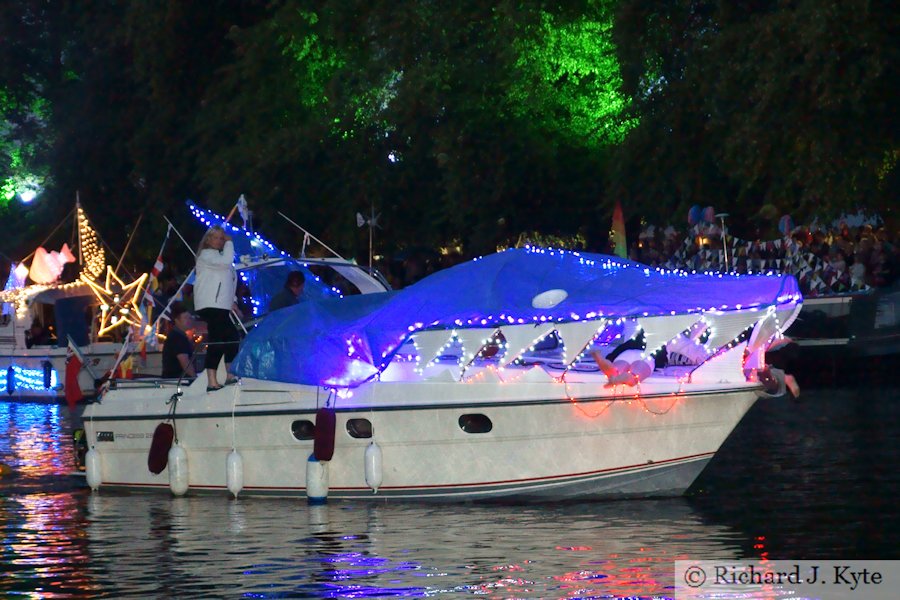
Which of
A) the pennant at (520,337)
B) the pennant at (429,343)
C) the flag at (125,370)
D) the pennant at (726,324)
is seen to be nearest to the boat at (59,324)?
the flag at (125,370)

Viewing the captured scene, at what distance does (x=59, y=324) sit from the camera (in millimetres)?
34312

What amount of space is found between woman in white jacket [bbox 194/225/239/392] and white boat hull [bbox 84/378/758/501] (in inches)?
20.9

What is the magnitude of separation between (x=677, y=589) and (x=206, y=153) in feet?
111

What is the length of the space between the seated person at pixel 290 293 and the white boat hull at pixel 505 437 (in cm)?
193

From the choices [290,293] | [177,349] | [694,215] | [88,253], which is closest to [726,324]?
[290,293]

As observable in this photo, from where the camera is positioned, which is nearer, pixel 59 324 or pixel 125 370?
pixel 125 370

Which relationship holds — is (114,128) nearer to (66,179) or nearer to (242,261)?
(66,179)

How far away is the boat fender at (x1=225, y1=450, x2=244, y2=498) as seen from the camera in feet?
57.0

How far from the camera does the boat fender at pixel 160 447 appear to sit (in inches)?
703

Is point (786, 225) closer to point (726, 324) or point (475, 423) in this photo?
point (726, 324)

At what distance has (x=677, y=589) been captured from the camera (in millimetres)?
12203

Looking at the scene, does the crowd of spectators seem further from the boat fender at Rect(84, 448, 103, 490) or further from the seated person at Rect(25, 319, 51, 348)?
the boat fender at Rect(84, 448, 103, 490)

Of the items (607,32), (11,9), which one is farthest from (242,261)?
(11,9)

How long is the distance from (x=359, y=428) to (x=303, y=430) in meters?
0.68
